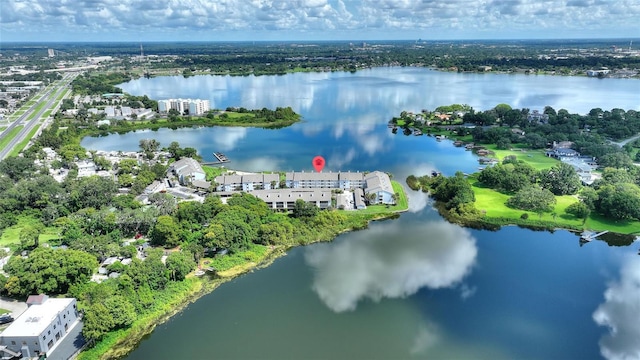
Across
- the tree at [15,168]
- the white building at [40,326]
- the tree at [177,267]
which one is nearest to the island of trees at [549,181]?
the tree at [177,267]

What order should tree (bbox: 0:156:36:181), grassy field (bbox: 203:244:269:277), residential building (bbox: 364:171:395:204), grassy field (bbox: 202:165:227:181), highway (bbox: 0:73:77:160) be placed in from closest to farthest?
1. grassy field (bbox: 203:244:269:277)
2. residential building (bbox: 364:171:395:204)
3. tree (bbox: 0:156:36:181)
4. grassy field (bbox: 202:165:227:181)
5. highway (bbox: 0:73:77:160)

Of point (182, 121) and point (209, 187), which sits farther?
point (182, 121)

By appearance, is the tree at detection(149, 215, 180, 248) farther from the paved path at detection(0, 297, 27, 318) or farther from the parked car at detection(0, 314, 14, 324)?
the parked car at detection(0, 314, 14, 324)

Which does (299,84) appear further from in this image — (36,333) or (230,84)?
(36,333)

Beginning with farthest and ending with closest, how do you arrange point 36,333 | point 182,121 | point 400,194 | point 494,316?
point 182,121, point 400,194, point 494,316, point 36,333

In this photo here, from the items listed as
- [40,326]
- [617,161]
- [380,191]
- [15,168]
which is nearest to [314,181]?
[380,191]

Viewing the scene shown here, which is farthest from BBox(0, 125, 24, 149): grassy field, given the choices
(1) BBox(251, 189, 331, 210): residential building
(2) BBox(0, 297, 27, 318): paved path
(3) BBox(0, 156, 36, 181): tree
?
(1) BBox(251, 189, 331, 210): residential building

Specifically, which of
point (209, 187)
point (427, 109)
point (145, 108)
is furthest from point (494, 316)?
point (145, 108)
